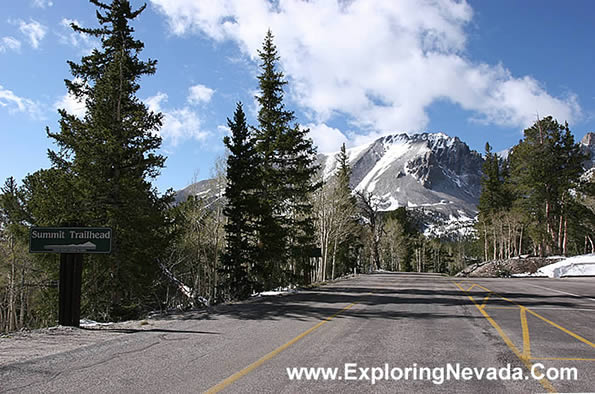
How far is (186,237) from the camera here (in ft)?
97.7

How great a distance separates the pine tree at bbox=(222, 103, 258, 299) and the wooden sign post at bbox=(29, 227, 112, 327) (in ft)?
37.6

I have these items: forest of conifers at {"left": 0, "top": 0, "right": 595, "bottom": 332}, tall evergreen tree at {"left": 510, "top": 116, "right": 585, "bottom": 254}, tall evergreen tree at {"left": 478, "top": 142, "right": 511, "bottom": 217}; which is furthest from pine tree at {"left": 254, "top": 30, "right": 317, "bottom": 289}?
tall evergreen tree at {"left": 478, "top": 142, "right": 511, "bottom": 217}

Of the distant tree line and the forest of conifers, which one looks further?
the distant tree line

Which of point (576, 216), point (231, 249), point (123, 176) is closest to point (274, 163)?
point (231, 249)

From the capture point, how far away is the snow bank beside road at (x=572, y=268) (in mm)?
37000

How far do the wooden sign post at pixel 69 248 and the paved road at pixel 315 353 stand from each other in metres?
1.88

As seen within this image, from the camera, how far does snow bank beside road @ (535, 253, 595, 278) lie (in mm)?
37000

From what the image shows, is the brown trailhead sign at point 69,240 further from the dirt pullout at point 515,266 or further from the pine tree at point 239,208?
the dirt pullout at point 515,266

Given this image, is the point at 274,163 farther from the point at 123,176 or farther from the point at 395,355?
the point at 395,355

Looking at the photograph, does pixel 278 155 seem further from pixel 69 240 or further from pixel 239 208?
pixel 69 240

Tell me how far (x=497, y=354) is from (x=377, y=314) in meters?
5.39

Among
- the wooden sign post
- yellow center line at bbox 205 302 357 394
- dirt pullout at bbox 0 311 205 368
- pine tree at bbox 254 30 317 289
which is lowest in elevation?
dirt pullout at bbox 0 311 205 368

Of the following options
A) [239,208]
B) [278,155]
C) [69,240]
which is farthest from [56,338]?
[278,155]

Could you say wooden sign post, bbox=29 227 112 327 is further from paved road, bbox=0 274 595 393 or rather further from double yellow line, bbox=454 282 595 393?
double yellow line, bbox=454 282 595 393
